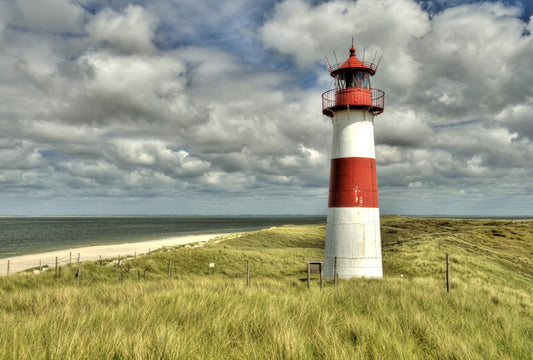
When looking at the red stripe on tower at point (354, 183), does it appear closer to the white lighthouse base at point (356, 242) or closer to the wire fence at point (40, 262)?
the white lighthouse base at point (356, 242)

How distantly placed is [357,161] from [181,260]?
1690 cm

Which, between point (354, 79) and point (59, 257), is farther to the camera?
point (59, 257)

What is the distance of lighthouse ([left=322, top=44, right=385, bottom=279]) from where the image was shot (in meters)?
14.1

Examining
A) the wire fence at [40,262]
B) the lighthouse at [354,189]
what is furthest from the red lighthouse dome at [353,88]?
the wire fence at [40,262]

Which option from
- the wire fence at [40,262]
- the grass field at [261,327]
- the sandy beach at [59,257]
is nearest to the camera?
the grass field at [261,327]

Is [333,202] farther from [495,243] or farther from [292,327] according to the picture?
[495,243]

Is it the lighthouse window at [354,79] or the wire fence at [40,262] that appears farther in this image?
the wire fence at [40,262]

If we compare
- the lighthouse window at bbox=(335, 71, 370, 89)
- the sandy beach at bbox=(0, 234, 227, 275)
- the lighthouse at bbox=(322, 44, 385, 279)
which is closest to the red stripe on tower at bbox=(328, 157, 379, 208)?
the lighthouse at bbox=(322, 44, 385, 279)

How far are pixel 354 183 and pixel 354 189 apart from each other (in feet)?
0.77

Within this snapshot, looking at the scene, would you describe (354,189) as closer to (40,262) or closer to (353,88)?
(353,88)

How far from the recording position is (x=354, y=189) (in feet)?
46.1

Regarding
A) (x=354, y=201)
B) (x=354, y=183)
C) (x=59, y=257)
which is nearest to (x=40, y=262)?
(x=59, y=257)

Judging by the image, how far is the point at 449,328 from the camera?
629 cm

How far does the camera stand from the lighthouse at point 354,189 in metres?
14.1
